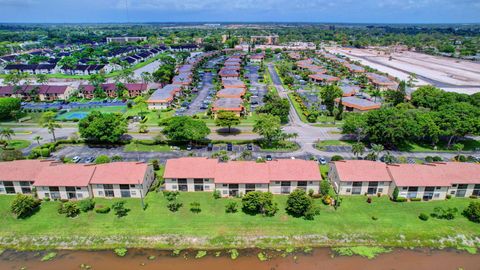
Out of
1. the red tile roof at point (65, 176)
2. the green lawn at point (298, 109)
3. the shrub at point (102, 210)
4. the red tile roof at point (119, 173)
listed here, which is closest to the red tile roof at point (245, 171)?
the red tile roof at point (119, 173)

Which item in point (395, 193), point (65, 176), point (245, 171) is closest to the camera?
point (395, 193)

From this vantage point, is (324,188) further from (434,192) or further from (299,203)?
(434,192)

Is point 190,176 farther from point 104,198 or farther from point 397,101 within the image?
point 397,101

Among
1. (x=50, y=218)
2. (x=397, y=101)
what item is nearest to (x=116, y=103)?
(x=50, y=218)

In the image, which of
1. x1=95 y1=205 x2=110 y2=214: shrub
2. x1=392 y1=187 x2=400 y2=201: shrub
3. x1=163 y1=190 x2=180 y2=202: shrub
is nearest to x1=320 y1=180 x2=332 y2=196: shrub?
x1=392 y1=187 x2=400 y2=201: shrub

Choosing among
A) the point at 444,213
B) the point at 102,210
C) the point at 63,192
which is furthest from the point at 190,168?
the point at 444,213

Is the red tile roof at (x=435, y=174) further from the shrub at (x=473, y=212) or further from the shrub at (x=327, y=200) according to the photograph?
the shrub at (x=327, y=200)
